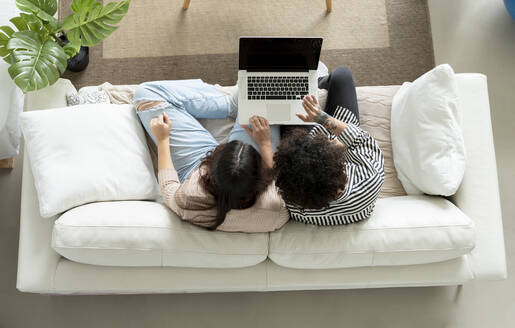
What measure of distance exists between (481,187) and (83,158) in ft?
4.83

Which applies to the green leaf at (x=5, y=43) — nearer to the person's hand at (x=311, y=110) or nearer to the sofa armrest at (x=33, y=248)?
the sofa armrest at (x=33, y=248)

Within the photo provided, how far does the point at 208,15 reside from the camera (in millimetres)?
2318

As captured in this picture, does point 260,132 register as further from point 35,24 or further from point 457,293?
point 457,293

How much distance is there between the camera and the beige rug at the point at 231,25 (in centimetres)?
228

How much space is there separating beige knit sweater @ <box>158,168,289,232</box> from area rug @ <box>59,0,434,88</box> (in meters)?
1.02

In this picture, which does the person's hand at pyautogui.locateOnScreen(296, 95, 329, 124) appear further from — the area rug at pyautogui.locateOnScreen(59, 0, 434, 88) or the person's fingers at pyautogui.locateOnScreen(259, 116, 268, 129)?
the area rug at pyautogui.locateOnScreen(59, 0, 434, 88)

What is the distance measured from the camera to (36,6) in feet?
5.25

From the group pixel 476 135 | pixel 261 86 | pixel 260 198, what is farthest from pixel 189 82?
pixel 476 135

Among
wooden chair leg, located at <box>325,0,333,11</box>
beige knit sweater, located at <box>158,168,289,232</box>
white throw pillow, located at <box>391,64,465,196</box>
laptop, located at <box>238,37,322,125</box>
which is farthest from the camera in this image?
wooden chair leg, located at <box>325,0,333,11</box>

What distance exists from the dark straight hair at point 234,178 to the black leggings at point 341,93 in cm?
51

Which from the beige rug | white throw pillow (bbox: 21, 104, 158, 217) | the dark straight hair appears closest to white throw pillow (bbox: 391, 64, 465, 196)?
the dark straight hair

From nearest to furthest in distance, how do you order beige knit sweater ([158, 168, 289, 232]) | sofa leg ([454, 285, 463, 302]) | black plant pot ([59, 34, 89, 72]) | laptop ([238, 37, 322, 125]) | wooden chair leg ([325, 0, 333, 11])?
beige knit sweater ([158, 168, 289, 232])
laptop ([238, 37, 322, 125])
sofa leg ([454, 285, 463, 302])
black plant pot ([59, 34, 89, 72])
wooden chair leg ([325, 0, 333, 11])

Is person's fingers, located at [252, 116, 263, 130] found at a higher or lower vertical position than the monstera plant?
lower

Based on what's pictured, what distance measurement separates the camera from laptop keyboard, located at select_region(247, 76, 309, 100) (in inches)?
67.8
